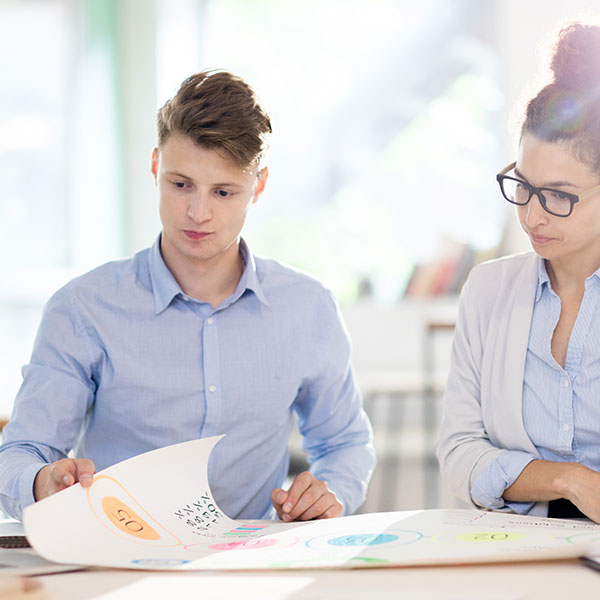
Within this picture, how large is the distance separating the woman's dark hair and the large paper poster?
1.70 ft

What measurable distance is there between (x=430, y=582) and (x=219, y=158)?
0.75 m

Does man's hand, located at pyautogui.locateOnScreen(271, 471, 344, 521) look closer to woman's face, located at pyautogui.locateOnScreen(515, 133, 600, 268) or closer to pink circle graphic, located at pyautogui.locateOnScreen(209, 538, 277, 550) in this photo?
pink circle graphic, located at pyautogui.locateOnScreen(209, 538, 277, 550)

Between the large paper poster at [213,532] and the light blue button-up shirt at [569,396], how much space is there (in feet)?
0.71

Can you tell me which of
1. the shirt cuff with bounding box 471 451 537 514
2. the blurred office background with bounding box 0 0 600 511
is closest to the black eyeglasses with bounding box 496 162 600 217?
the shirt cuff with bounding box 471 451 537 514

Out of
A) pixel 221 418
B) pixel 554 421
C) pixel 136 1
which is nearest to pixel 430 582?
pixel 554 421

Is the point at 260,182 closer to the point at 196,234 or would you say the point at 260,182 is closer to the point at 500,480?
the point at 196,234

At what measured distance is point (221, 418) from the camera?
1.36 meters

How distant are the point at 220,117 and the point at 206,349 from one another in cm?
38

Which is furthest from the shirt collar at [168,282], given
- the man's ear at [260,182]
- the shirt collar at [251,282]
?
the man's ear at [260,182]

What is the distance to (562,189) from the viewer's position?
114 cm

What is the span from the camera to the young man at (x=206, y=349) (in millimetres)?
1288

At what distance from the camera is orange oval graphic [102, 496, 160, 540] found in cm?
90

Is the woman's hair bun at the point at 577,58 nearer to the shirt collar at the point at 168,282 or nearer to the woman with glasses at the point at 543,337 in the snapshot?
the woman with glasses at the point at 543,337

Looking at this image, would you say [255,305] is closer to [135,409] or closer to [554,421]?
[135,409]
